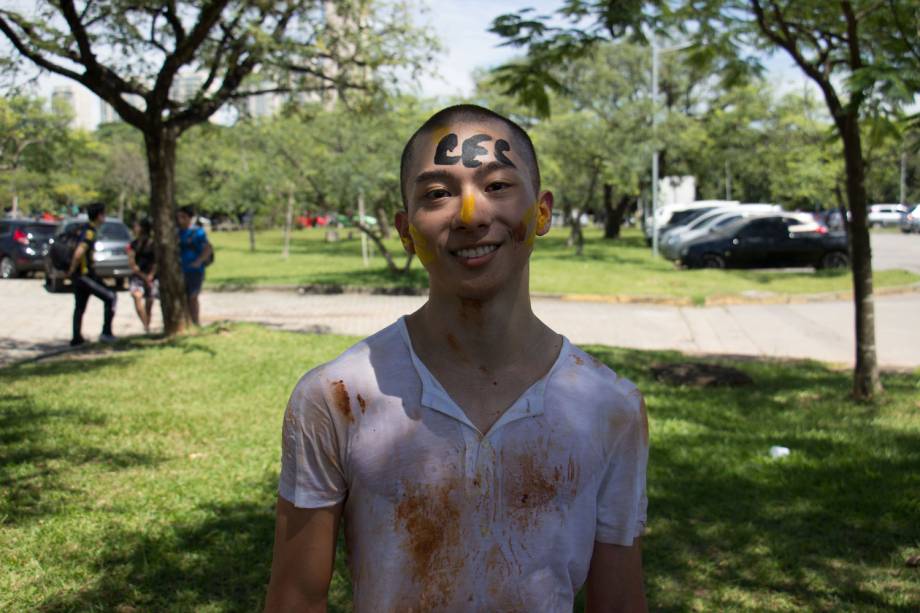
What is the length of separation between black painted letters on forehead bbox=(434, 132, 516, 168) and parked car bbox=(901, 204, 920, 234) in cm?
4776

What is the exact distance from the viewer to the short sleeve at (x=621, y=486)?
1734mm

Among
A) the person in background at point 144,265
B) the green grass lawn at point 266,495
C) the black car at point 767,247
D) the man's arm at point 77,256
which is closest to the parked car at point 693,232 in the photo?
the black car at point 767,247

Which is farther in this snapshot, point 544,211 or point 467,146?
point 544,211

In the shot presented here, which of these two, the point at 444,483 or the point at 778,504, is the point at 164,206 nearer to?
the point at 778,504

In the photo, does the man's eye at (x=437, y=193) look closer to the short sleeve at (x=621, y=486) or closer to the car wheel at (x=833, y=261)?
the short sleeve at (x=621, y=486)

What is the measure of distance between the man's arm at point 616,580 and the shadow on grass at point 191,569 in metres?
2.43

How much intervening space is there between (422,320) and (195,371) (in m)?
7.76

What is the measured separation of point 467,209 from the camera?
5.57ft

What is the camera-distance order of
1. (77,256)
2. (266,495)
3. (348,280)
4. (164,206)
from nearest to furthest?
(266,495)
(164,206)
(77,256)
(348,280)

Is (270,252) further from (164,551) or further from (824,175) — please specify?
(164,551)

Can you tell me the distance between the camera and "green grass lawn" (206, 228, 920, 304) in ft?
61.2

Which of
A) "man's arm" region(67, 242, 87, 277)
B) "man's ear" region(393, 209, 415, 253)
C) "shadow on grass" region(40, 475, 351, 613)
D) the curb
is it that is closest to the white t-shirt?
"man's ear" region(393, 209, 415, 253)

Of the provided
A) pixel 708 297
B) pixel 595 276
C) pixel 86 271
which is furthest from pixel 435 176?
pixel 595 276

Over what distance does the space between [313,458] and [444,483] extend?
0.77ft
